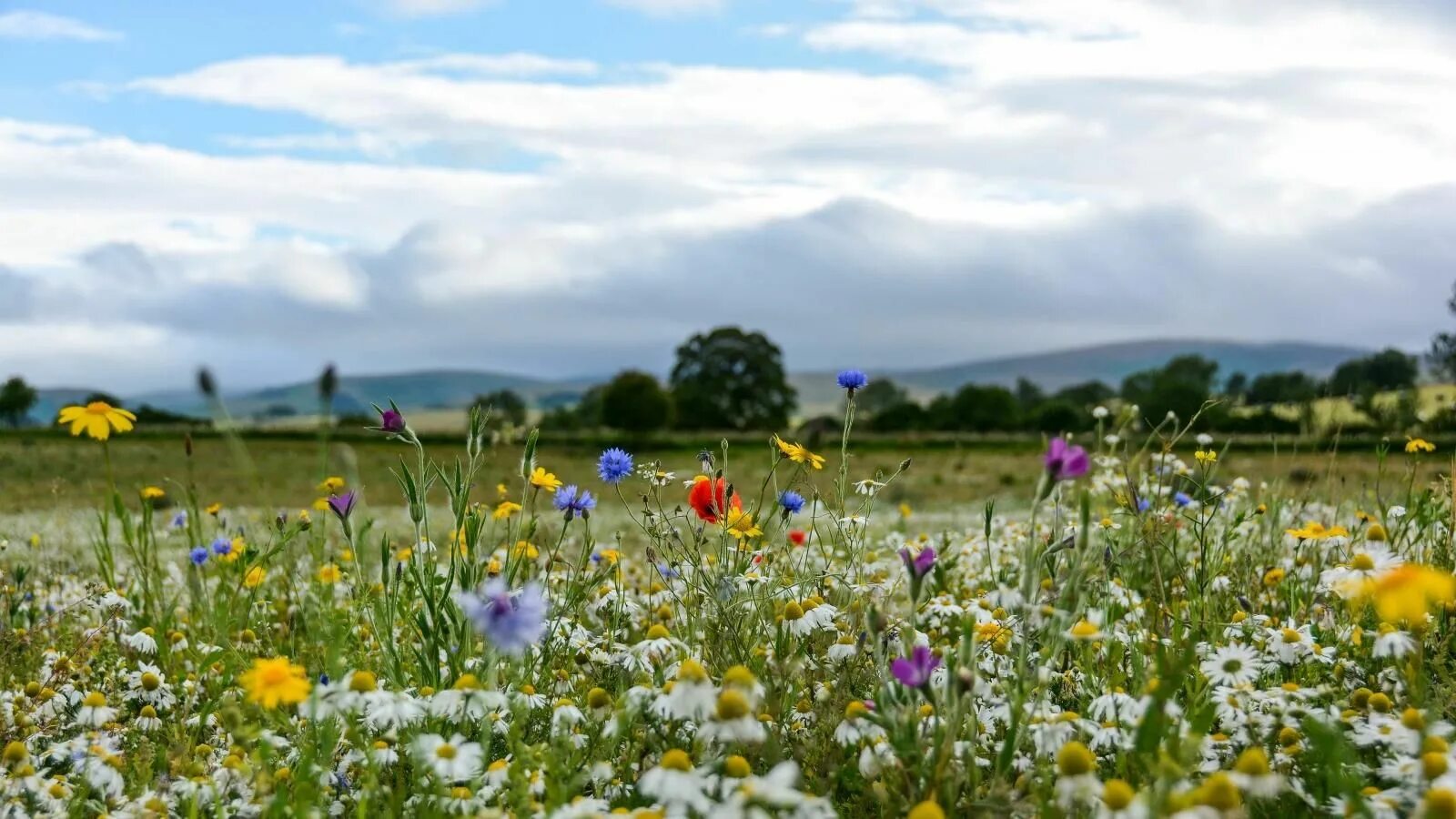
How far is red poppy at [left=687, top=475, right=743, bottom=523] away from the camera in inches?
179

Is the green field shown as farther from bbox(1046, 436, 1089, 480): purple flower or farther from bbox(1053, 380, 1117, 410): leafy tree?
bbox(1053, 380, 1117, 410): leafy tree

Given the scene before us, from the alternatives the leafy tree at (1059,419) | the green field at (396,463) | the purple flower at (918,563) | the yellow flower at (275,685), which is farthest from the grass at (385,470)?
the leafy tree at (1059,419)

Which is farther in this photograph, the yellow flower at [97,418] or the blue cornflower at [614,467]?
the blue cornflower at [614,467]

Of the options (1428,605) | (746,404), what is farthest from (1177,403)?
(1428,605)

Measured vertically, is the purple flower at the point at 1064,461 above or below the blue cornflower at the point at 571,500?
above

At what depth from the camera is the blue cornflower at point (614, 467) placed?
189 inches

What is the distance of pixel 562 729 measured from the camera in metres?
3.42

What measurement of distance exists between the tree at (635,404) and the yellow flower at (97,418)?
59047 millimetres

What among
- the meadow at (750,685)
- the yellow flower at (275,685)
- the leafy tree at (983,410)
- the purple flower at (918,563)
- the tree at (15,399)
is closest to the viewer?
the yellow flower at (275,685)

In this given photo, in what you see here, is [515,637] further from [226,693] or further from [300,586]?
[300,586]

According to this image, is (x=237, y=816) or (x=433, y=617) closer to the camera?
(x=237, y=816)

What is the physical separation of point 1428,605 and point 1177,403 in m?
71.8

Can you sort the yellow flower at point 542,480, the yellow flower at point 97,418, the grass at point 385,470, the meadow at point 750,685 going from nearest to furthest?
the meadow at point 750,685
the yellow flower at point 97,418
the yellow flower at point 542,480
the grass at point 385,470

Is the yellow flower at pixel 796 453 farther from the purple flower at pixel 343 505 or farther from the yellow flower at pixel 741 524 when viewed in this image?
the purple flower at pixel 343 505
